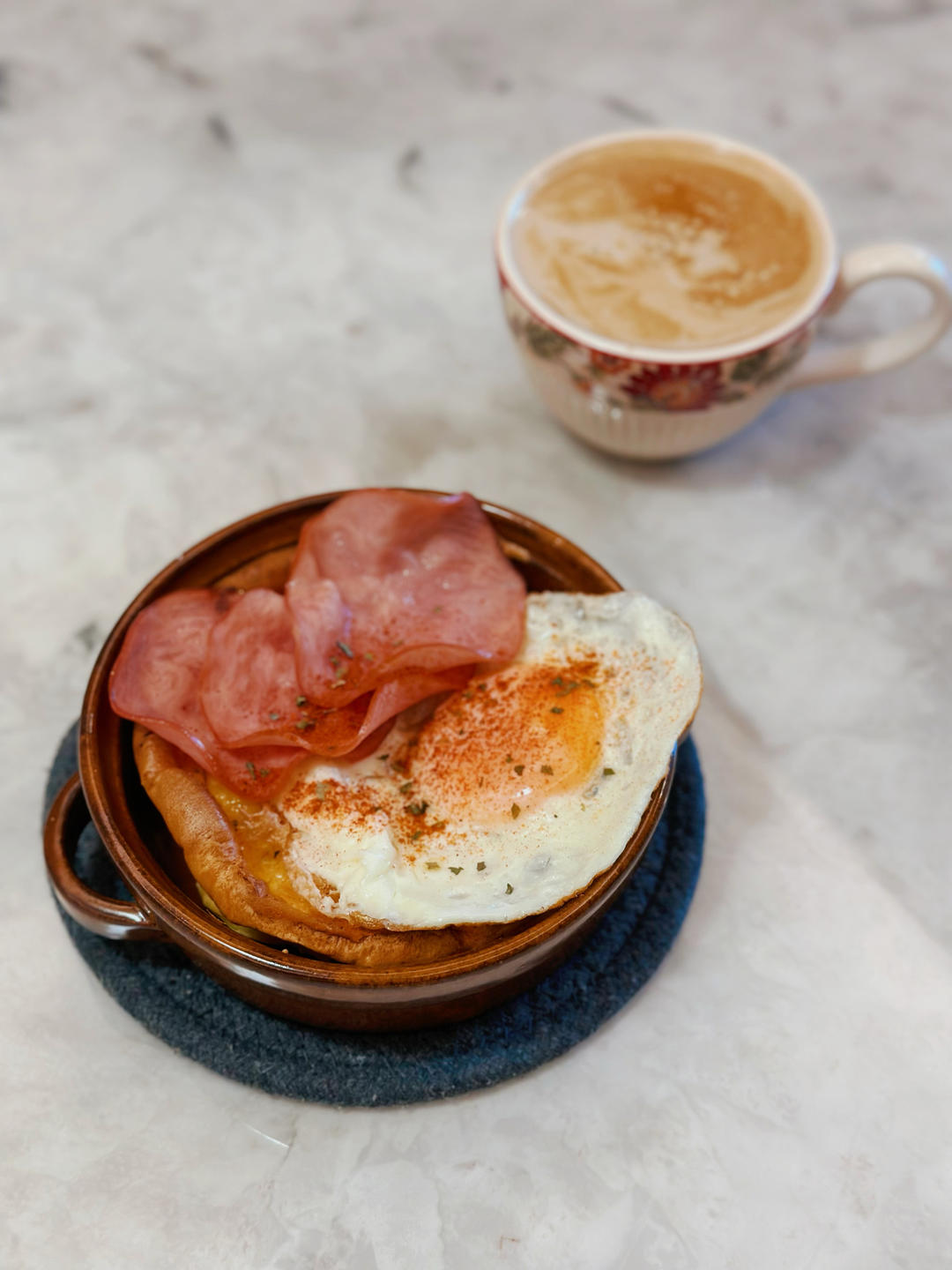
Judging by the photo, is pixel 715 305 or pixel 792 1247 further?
pixel 715 305

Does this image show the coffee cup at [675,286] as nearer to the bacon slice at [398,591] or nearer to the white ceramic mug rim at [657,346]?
the white ceramic mug rim at [657,346]

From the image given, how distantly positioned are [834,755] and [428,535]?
0.65 metres

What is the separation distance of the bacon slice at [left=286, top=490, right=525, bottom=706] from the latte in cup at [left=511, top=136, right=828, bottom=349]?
0.40 metres

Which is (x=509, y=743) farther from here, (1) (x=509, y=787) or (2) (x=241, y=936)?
(2) (x=241, y=936)

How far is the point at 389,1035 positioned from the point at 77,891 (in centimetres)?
38

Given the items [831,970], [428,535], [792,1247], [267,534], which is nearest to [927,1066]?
[831,970]

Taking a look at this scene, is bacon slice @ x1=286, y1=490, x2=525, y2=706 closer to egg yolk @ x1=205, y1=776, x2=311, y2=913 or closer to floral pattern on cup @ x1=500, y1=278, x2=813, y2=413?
egg yolk @ x1=205, y1=776, x2=311, y2=913

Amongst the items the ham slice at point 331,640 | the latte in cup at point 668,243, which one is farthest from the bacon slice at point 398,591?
the latte in cup at point 668,243

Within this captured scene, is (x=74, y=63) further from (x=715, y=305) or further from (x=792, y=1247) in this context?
(x=792, y=1247)

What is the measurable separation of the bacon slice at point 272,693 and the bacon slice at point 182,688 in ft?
0.06

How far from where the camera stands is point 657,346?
1549 mm

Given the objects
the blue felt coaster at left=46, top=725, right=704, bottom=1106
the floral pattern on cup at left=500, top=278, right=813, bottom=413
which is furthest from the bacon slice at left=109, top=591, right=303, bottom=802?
the floral pattern on cup at left=500, top=278, right=813, bottom=413

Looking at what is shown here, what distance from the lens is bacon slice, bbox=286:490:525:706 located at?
1.25m

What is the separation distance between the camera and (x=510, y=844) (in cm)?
114
